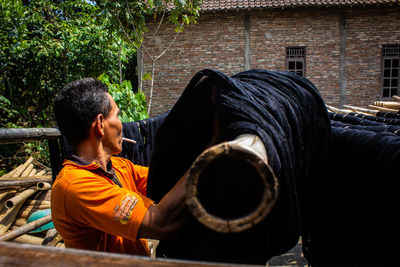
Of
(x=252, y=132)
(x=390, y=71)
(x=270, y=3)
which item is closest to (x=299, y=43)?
(x=270, y=3)

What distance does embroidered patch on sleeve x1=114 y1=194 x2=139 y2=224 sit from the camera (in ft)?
3.58

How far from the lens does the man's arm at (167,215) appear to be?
2.87 feet

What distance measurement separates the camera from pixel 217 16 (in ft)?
31.3

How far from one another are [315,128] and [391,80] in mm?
11445

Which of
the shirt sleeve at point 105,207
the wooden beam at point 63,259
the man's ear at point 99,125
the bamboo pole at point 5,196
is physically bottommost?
the bamboo pole at point 5,196

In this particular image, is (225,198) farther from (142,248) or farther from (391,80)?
(391,80)

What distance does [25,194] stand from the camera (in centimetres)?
350

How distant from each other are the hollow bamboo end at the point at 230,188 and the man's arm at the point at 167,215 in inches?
10.3

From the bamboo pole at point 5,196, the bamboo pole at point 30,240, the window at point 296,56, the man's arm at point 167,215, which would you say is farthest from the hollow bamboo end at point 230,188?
the window at point 296,56

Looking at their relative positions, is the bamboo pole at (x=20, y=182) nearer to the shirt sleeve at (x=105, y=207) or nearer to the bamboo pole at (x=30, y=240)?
the bamboo pole at (x=30, y=240)

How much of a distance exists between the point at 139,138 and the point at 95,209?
93 centimetres

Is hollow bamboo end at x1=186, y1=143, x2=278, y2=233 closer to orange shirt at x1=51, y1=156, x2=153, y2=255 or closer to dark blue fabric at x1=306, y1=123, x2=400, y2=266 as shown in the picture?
dark blue fabric at x1=306, y1=123, x2=400, y2=266

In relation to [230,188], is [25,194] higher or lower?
lower

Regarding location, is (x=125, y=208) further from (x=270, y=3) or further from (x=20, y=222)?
(x=270, y=3)
